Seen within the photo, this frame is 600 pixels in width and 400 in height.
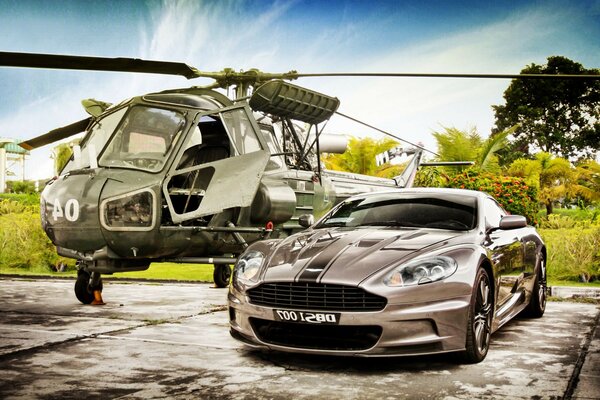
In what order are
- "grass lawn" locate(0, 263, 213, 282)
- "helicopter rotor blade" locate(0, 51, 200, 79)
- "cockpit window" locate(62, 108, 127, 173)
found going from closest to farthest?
1. "helicopter rotor blade" locate(0, 51, 200, 79)
2. "cockpit window" locate(62, 108, 127, 173)
3. "grass lawn" locate(0, 263, 213, 282)

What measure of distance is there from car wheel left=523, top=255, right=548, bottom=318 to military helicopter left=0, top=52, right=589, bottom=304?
2374 millimetres

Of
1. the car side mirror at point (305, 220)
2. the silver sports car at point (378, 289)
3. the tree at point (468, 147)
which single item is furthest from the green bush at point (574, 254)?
the tree at point (468, 147)

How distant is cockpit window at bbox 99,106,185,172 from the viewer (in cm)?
852

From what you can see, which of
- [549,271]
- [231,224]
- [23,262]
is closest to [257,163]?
[231,224]

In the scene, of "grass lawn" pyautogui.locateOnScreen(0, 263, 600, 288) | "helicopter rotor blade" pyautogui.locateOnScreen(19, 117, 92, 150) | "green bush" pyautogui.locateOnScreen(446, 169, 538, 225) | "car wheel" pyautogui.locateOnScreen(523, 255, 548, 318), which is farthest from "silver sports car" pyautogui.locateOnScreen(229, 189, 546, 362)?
"green bush" pyautogui.locateOnScreen(446, 169, 538, 225)

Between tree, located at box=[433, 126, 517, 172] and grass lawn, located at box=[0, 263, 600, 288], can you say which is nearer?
grass lawn, located at box=[0, 263, 600, 288]

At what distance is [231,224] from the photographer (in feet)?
29.7

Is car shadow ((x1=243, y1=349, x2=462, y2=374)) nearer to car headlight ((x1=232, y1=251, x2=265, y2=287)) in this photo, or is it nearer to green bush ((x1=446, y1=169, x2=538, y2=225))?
car headlight ((x1=232, y1=251, x2=265, y2=287))

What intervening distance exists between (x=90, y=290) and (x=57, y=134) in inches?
95.0

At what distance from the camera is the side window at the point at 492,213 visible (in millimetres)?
6428

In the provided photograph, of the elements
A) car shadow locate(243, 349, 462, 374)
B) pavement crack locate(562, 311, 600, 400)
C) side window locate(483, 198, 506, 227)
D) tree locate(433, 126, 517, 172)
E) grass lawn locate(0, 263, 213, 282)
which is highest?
tree locate(433, 126, 517, 172)

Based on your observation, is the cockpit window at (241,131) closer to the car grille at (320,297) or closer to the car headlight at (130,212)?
the car headlight at (130,212)

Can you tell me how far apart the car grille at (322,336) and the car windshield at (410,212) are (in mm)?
1645

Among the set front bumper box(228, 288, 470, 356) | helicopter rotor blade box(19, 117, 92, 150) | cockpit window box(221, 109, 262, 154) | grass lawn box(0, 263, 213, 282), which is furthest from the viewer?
grass lawn box(0, 263, 213, 282)
